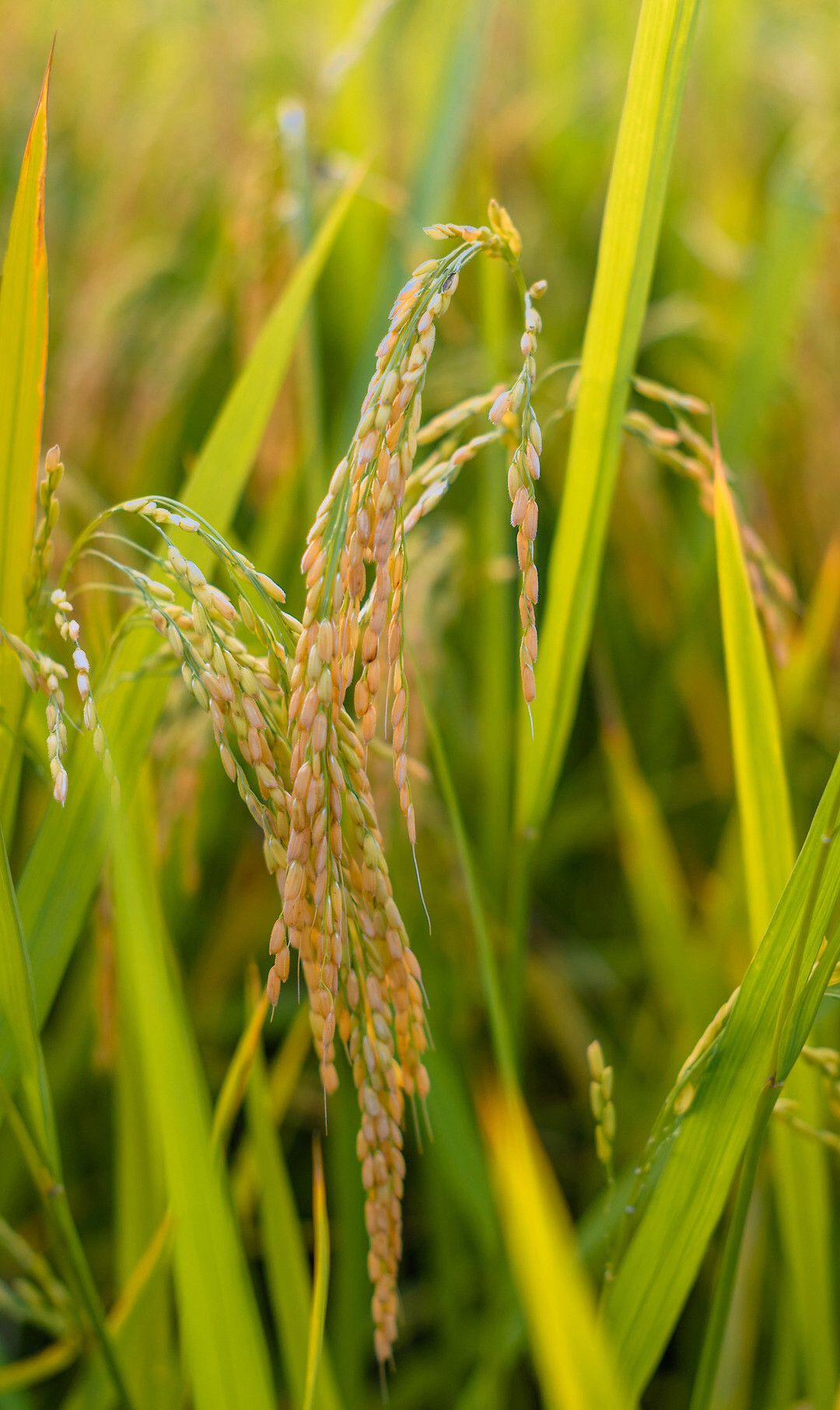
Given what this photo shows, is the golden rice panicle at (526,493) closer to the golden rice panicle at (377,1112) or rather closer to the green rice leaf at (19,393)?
the golden rice panicle at (377,1112)

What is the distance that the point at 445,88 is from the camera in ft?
4.38

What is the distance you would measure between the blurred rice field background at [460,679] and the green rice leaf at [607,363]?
10 cm

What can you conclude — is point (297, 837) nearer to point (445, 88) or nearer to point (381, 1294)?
point (381, 1294)

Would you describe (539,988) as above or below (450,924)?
below

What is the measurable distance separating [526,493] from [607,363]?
0.24m

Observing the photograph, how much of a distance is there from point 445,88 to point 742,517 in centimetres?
83

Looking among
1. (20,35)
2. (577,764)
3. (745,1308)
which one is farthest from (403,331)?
(20,35)

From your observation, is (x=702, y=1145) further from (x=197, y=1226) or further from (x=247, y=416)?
(x=247, y=416)

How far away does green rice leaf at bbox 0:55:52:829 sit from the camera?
64 cm

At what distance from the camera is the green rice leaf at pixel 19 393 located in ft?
2.11

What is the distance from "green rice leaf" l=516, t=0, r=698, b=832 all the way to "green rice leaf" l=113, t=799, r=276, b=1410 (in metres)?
0.32

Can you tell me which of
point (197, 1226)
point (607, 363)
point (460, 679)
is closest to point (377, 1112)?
point (197, 1226)

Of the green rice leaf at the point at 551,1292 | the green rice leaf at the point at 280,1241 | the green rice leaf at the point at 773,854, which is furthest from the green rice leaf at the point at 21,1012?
the green rice leaf at the point at 773,854

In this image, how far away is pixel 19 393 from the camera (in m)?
0.67
